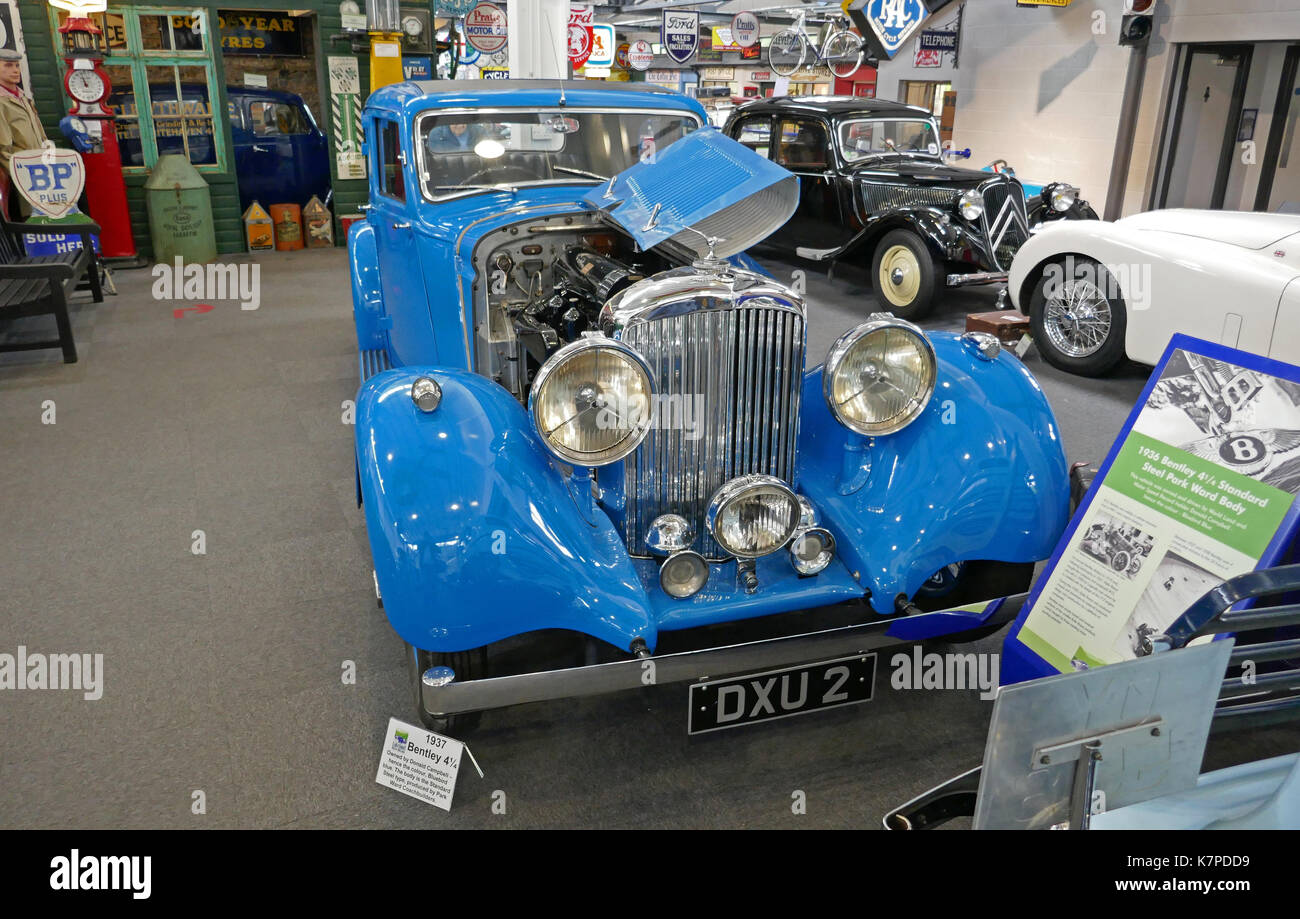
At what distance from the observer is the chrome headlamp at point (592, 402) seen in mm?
2189

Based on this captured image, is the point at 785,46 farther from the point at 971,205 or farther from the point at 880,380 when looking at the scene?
the point at 880,380

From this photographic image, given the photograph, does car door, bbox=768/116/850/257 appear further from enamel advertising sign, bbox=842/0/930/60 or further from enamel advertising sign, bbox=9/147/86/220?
enamel advertising sign, bbox=9/147/86/220

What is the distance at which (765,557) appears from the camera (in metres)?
2.46

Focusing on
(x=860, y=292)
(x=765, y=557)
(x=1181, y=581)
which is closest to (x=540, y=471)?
(x=765, y=557)

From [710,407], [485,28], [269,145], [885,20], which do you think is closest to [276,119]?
[269,145]

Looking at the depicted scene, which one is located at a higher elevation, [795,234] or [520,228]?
[520,228]

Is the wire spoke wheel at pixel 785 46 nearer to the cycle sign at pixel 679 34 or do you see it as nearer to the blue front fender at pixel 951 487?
the cycle sign at pixel 679 34

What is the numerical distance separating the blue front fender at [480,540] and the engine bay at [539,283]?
964 millimetres

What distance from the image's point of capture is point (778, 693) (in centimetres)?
222

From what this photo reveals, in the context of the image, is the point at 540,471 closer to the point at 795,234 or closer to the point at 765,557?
the point at 765,557

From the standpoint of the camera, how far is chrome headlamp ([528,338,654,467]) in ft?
7.18

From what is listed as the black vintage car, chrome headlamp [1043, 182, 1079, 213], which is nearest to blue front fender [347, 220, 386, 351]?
the black vintage car

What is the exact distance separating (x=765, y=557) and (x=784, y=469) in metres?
0.27
